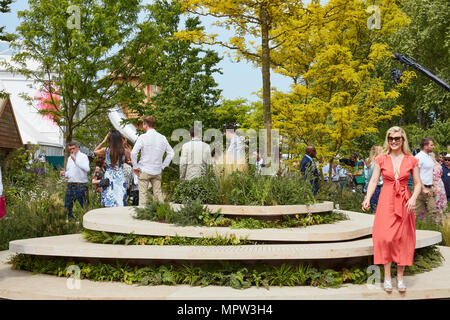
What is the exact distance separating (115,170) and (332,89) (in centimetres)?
949

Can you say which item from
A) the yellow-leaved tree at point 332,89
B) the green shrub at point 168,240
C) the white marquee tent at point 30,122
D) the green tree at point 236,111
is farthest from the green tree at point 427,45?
the green shrub at point 168,240

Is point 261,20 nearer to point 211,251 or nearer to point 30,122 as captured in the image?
point 211,251

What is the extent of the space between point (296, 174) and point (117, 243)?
323 centimetres

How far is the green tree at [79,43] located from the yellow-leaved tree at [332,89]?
9186 millimetres

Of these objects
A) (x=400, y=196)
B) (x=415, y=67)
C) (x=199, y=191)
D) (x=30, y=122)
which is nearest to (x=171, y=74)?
(x=415, y=67)

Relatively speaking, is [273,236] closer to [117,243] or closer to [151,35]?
[117,243]

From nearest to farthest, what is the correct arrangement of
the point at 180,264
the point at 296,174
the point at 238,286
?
1. the point at 238,286
2. the point at 180,264
3. the point at 296,174

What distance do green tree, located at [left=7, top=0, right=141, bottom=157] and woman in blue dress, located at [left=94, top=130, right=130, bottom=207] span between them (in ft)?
40.2

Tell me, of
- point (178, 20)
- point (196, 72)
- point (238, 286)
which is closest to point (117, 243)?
point (238, 286)

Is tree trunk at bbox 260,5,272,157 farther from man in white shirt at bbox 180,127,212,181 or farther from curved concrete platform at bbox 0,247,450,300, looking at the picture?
curved concrete platform at bbox 0,247,450,300

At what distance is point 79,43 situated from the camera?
68.3 ft

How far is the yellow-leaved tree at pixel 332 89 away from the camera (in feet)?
48.8

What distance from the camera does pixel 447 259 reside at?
793cm

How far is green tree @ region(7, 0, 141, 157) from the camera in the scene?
21125 millimetres
